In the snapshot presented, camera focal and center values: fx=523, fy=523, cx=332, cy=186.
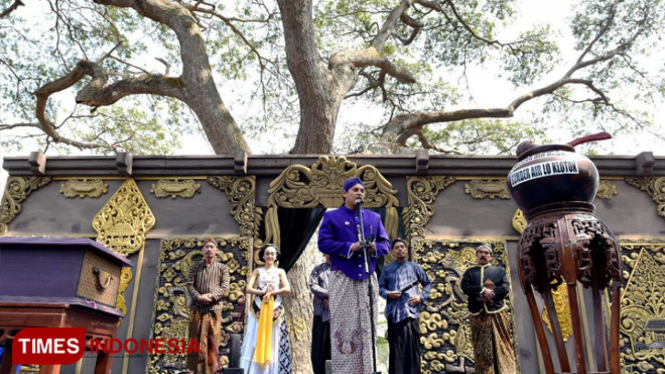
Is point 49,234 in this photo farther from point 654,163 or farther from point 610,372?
point 654,163

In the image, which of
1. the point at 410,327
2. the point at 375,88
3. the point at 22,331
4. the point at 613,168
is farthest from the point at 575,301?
the point at 375,88

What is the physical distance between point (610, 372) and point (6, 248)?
3677 mm

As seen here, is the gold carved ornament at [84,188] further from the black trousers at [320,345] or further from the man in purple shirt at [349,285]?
the man in purple shirt at [349,285]

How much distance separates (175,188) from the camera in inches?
277

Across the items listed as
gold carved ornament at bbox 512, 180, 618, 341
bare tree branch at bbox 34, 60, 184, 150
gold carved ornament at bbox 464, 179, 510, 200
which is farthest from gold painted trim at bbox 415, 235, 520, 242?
bare tree branch at bbox 34, 60, 184, 150

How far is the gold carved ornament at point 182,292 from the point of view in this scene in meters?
6.33

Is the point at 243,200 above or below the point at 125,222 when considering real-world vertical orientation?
above

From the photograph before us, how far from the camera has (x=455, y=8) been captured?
11969 mm

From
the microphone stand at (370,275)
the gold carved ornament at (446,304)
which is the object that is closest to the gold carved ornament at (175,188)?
the gold carved ornament at (446,304)

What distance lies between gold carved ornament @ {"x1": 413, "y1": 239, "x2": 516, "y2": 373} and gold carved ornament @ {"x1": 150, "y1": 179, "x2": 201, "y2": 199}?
3.03 metres

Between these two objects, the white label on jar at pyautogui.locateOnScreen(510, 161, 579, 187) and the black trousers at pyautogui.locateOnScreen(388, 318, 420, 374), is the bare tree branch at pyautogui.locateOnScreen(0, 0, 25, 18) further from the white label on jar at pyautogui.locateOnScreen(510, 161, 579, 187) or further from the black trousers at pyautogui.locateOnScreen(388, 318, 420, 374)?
the white label on jar at pyautogui.locateOnScreen(510, 161, 579, 187)

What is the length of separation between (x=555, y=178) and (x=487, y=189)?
386 cm

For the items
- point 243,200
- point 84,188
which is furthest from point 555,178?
point 84,188

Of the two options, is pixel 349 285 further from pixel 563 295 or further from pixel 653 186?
pixel 653 186
